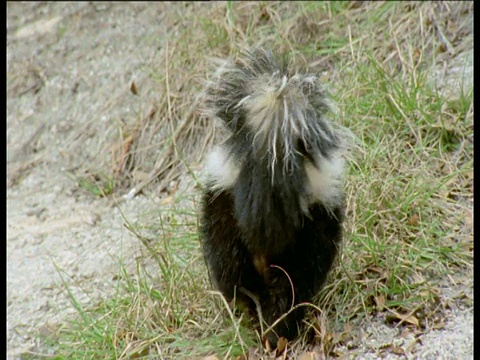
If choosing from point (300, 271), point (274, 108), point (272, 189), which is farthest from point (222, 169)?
point (300, 271)

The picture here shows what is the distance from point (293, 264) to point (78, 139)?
7.79 ft

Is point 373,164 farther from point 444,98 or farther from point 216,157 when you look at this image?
point 216,157

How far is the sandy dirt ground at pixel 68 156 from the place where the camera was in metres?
3.87

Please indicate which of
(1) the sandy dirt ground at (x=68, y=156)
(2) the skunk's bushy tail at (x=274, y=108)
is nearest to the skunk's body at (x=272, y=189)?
(2) the skunk's bushy tail at (x=274, y=108)

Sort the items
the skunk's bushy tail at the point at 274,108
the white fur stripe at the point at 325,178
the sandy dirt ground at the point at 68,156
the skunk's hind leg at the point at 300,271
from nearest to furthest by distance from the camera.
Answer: the skunk's bushy tail at the point at 274,108, the white fur stripe at the point at 325,178, the skunk's hind leg at the point at 300,271, the sandy dirt ground at the point at 68,156

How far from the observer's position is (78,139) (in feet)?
16.9

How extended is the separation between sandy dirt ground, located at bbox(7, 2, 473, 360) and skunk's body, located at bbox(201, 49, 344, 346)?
443mm

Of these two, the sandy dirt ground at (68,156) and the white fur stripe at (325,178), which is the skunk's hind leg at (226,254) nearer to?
the white fur stripe at (325,178)

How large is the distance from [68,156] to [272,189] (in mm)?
2525

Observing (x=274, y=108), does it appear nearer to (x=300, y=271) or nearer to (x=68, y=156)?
(x=300, y=271)

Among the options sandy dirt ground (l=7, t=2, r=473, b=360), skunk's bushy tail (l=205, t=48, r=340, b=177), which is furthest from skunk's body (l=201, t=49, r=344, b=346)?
sandy dirt ground (l=7, t=2, r=473, b=360)

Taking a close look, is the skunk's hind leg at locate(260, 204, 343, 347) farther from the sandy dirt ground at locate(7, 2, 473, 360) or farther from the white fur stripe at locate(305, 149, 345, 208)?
the sandy dirt ground at locate(7, 2, 473, 360)

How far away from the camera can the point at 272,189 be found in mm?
2818

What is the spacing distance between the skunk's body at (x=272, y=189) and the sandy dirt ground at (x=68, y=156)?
44 centimetres
